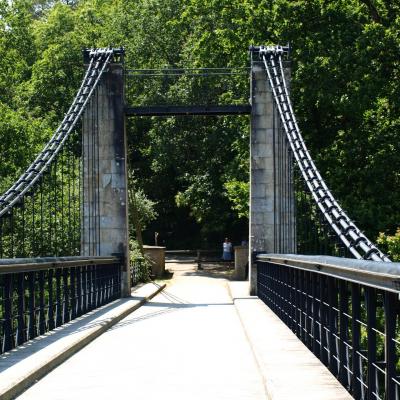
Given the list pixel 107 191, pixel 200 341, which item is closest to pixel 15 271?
pixel 200 341

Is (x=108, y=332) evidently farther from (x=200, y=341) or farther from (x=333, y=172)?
(x=333, y=172)

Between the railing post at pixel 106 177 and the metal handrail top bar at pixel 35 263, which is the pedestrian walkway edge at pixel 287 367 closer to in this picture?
the metal handrail top bar at pixel 35 263

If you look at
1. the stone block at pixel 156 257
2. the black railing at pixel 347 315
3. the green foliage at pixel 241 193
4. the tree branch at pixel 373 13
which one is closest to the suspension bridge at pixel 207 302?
the black railing at pixel 347 315

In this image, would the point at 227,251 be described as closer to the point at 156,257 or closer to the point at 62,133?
the point at 156,257

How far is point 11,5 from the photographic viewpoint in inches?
1745

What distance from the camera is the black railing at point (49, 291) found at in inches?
354

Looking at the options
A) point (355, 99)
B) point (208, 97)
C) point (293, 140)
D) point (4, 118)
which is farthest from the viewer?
point (208, 97)

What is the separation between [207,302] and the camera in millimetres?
20266

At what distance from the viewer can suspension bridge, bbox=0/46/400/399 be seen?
266 inches

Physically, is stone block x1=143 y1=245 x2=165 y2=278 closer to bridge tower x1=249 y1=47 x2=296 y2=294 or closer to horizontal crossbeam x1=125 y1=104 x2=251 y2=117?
bridge tower x1=249 y1=47 x2=296 y2=294

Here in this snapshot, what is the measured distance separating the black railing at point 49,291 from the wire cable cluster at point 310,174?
3435 millimetres

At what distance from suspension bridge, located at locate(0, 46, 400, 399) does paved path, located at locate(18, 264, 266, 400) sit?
21mm

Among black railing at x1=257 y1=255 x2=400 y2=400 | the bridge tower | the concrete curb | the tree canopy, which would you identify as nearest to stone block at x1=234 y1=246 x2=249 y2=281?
the tree canopy

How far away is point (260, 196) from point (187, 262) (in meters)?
22.6
